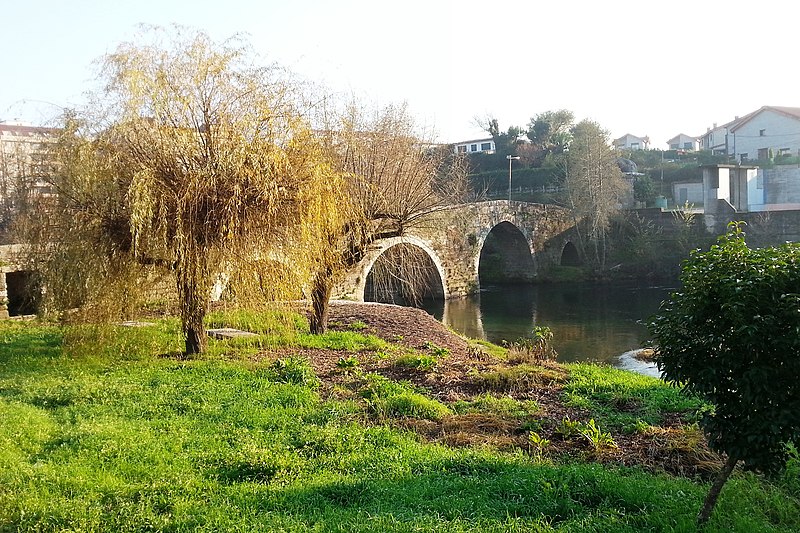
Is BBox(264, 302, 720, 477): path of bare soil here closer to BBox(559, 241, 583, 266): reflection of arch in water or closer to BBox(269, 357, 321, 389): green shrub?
BBox(269, 357, 321, 389): green shrub

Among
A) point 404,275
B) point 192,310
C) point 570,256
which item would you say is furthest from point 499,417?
point 570,256

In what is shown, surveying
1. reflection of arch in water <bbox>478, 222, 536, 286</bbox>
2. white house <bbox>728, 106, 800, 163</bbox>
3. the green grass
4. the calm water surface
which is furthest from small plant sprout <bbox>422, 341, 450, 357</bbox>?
white house <bbox>728, 106, 800, 163</bbox>

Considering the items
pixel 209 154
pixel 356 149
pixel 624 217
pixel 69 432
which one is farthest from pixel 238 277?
pixel 624 217

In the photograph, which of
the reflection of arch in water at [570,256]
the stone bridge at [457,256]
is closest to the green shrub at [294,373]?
the stone bridge at [457,256]

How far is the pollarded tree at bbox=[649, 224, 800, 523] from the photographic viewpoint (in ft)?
12.9

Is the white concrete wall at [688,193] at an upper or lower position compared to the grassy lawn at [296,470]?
upper

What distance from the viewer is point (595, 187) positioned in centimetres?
3634

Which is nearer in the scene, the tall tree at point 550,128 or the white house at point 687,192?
the white house at point 687,192

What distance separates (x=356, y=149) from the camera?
1340 centimetres

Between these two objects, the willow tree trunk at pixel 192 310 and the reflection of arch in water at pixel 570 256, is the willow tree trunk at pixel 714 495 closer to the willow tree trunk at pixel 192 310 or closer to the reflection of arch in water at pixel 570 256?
the willow tree trunk at pixel 192 310

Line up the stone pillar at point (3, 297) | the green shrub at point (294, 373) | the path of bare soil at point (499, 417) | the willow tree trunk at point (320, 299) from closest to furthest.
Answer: the path of bare soil at point (499, 417), the green shrub at point (294, 373), the willow tree trunk at point (320, 299), the stone pillar at point (3, 297)

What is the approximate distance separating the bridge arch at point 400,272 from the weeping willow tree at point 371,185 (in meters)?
2.27

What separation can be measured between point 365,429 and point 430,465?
1102mm

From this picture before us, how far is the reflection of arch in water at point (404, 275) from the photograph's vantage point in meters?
17.5
